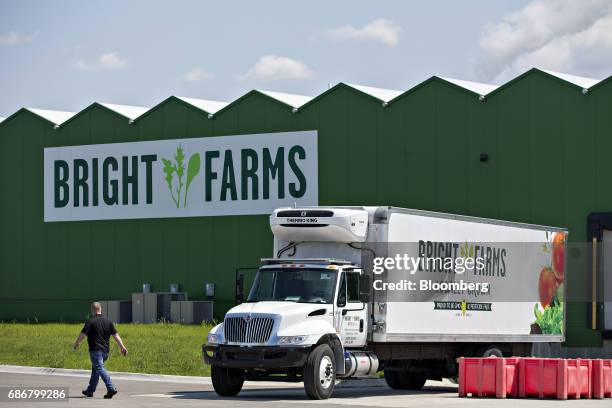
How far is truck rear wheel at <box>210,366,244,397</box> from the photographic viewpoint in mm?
25781

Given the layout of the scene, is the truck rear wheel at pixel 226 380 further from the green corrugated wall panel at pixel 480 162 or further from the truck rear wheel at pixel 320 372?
the green corrugated wall panel at pixel 480 162

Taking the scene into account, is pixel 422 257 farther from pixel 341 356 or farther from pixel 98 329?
pixel 98 329

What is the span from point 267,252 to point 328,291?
83.3 ft

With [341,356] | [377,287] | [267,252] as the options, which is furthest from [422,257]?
[267,252]

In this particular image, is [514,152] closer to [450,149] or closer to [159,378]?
[450,149]

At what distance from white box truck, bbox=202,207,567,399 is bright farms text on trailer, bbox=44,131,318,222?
822 inches

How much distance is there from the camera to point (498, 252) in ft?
98.1

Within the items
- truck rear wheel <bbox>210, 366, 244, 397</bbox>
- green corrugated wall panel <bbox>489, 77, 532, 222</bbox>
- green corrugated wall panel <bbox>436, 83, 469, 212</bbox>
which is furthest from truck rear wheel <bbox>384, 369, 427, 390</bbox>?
green corrugated wall panel <bbox>436, 83, 469, 212</bbox>

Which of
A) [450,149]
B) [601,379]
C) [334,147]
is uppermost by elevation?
[334,147]

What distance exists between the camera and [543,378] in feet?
86.1

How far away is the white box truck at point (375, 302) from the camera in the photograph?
82.4 feet

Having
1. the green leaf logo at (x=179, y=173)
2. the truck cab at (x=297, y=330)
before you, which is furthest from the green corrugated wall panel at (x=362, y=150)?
the truck cab at (x=297, y=330)

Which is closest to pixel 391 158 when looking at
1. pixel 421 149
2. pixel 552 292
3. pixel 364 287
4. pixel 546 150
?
pixel 421 149

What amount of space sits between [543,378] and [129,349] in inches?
585
